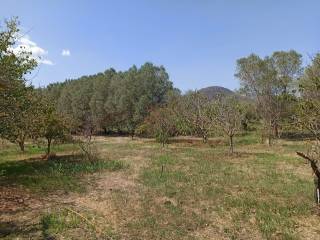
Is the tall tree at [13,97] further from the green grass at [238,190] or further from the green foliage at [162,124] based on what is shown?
the green foliage at [162,124]

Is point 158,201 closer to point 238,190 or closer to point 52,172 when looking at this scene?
point 238,190

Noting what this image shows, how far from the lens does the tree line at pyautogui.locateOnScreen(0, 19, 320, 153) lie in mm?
19641

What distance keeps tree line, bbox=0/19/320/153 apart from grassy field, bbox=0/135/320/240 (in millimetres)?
3052

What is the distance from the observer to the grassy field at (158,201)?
41.5 feet

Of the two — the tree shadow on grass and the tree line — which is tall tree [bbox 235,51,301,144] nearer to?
the tree line

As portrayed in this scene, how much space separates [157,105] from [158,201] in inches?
1732

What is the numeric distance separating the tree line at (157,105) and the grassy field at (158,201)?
3.05 meters

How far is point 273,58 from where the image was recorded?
51.7 m

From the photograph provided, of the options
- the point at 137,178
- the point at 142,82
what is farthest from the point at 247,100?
the point at 137,178

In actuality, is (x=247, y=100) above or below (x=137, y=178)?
above

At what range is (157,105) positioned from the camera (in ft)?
196

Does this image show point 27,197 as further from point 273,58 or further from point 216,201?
point 273,58

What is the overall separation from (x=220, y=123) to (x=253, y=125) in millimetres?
25767

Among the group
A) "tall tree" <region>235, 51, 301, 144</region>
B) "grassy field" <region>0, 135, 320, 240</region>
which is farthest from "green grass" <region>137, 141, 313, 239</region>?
"tall tree" <region>235, 51, 301, 144</region>
